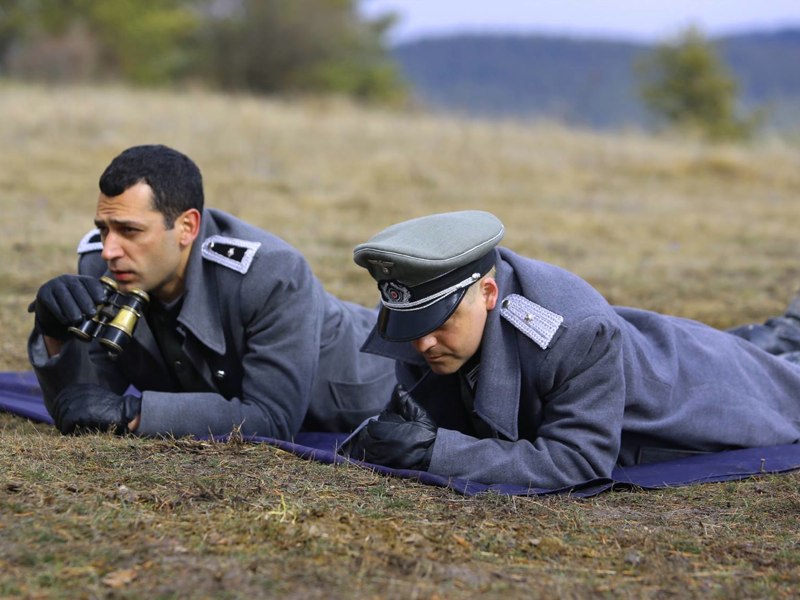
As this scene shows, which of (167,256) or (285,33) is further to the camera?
(285,33)

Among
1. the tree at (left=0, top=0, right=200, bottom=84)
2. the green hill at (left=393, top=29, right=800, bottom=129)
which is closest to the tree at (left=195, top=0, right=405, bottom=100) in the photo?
the tree at (left=0, top=0, right=200, bottom=84)

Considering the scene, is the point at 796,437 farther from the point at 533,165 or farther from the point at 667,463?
the point at 533,165

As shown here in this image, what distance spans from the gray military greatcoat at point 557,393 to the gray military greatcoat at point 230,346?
0.50 metres

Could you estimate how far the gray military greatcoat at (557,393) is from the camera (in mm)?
3785

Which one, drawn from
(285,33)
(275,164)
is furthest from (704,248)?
(285,33)

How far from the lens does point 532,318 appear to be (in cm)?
379

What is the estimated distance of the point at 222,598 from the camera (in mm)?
2648

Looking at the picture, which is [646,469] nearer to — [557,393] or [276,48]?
[557,393]

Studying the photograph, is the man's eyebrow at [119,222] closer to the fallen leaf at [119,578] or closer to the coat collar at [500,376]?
the coat collar at [500,376]

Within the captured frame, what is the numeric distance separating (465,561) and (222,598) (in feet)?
2.35

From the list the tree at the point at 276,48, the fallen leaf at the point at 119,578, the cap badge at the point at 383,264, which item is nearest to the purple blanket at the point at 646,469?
the cap badge at the point at 383,264

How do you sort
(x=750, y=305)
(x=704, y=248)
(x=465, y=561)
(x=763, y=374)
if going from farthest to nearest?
(x=704, y=248)
(x=750, y=305)
(x=763, y=374)
(x=465, y=561)

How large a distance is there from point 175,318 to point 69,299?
0.50m

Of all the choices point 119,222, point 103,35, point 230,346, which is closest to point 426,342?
point 230,346
